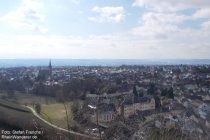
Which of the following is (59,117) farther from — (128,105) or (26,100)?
(26,100)

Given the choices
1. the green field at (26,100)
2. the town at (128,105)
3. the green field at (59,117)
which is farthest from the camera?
the green field at (26,100)

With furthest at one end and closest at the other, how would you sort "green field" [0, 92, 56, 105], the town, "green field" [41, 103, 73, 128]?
"green field" [0, 92, 56, 105]
"green field" [41, 103, 73, 128]
the town

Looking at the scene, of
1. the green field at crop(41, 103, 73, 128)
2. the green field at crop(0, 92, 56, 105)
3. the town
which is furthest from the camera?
the green field at crop(0, 92, 56, 105)

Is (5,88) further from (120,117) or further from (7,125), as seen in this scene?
(120,117)

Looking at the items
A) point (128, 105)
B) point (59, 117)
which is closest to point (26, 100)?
point (128, 105)

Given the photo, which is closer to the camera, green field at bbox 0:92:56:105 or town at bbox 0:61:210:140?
town at bbox 0:61:210:140

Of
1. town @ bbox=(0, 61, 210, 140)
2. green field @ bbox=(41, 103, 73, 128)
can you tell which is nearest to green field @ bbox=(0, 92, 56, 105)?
town @ bbox=(0, 61, 210, 140)

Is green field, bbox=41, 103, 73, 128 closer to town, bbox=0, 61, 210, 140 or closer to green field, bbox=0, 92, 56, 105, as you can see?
town, bbox=0, 61, 210, 140

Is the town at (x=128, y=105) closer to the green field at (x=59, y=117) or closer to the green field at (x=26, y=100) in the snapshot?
the green field at (x=26, y=100)

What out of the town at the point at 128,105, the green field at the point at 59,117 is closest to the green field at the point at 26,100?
the town at the point at 128,105

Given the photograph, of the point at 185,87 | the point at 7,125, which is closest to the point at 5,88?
the point at 185,87

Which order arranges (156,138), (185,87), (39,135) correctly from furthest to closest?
(185,87) < (39,135) < (156,138)
